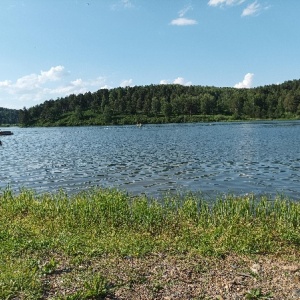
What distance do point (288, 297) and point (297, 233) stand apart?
19.6 feet

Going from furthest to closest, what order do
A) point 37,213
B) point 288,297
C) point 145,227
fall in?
point 37,213
point 145,227
point 288,297

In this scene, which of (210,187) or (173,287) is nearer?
(173,287)

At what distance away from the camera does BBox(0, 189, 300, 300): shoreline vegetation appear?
10164 mm

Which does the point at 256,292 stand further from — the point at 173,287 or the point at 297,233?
the point at 297,233

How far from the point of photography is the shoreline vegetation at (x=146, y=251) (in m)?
10.2

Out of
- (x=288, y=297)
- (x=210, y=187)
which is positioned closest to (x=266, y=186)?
(x=210, y=187)

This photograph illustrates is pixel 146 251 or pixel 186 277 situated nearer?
pixel 186 277

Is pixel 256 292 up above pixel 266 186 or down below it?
above

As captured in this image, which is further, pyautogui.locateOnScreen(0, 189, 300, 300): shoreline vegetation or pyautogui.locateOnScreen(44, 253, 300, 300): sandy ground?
pyautogui.locateOnScreen(0, 189, 300, 300): shoreline vegetation

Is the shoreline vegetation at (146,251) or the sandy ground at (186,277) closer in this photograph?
the sandy ground at (186,277)

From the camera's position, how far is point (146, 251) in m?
13.4

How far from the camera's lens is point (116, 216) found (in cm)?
1880

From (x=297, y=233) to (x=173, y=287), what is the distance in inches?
298

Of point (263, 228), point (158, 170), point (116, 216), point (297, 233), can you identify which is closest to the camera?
point (297, 233)
